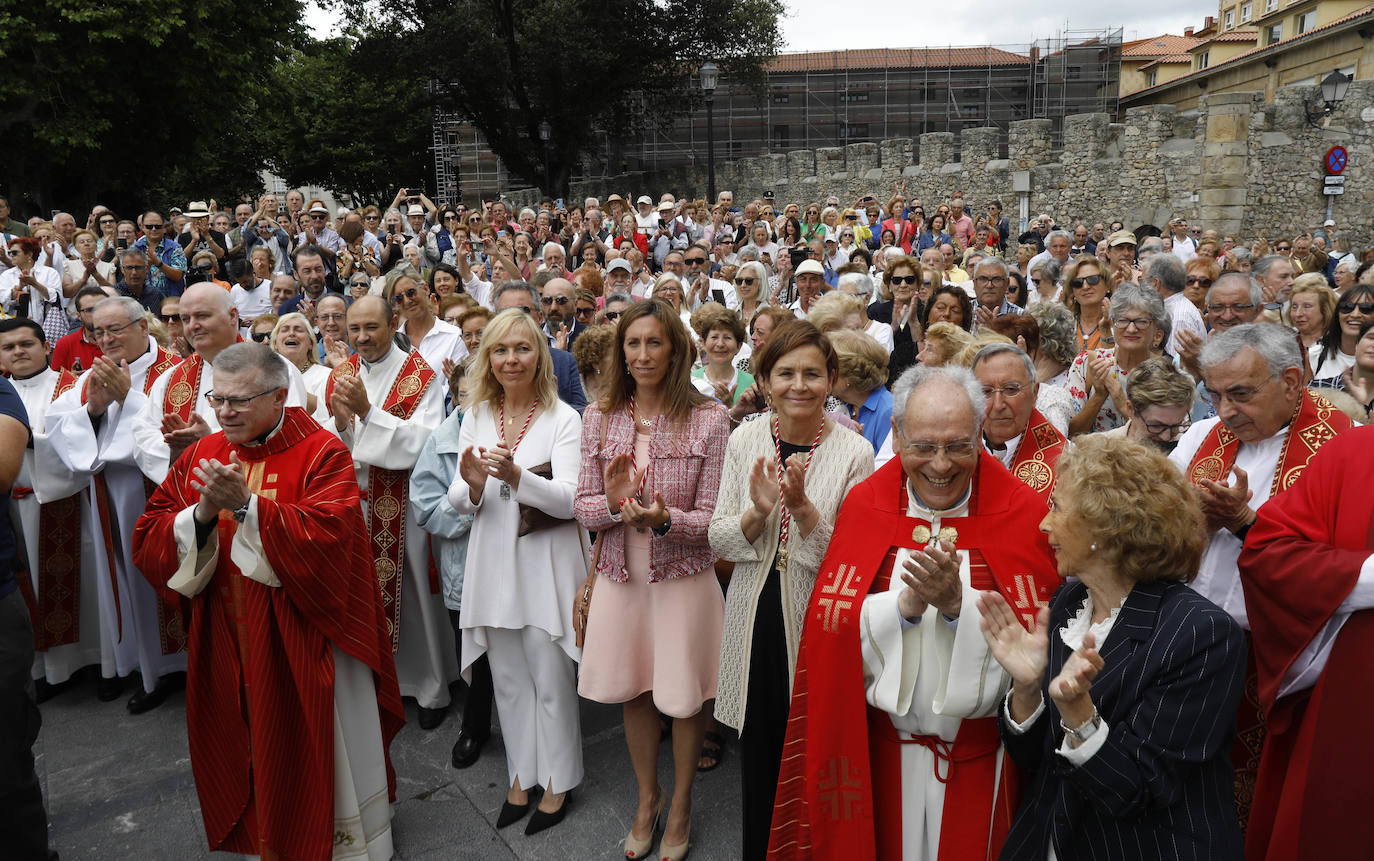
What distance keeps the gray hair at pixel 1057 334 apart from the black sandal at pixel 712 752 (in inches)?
99.6

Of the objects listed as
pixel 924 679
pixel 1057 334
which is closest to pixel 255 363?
pixel 924 679

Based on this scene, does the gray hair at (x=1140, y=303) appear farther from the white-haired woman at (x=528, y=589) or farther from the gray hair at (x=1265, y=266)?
the gray hair at (x=1265, y=266)

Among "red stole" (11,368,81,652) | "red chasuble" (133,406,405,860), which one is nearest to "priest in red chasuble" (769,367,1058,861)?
"red chasuble" (133,406,405,860)

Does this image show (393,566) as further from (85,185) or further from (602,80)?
(602,80)

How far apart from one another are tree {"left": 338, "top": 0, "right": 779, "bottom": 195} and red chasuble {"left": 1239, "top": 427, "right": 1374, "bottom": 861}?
31.4m

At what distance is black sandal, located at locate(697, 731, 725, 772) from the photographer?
4.21 m

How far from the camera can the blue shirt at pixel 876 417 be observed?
3.87 m

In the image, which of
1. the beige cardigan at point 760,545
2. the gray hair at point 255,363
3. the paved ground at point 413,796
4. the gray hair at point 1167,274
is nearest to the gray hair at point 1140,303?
the gray hair at point 1167,274

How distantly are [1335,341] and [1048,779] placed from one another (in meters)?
3.78

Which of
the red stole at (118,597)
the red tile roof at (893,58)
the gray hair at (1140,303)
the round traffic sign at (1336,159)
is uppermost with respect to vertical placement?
the red tile roof at (893,58)

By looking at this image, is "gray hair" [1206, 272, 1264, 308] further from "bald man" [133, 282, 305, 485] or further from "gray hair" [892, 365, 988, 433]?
"bald man" [133, 282, 305, 485]

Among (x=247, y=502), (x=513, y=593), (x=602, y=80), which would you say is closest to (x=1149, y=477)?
(x=513, y=593)

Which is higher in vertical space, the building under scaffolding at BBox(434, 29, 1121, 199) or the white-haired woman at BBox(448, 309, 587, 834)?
the building under scaffolding at BBox(434, 29, 1121, 199)

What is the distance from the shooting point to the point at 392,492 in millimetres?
4734
